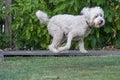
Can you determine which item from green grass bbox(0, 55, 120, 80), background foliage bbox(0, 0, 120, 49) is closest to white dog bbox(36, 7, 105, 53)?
green grass bbox(0, 55, 120, 80)

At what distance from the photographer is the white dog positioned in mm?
8609

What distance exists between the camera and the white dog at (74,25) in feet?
28.2

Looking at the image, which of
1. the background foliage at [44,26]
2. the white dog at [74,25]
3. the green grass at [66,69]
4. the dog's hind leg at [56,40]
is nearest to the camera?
the green grass at [66,69]

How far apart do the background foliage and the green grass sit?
2.48 m

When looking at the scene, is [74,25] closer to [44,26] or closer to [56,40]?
[56,40]

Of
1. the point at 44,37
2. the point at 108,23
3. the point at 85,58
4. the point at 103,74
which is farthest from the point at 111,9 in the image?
the point at 103,74

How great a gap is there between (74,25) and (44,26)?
4444 mm

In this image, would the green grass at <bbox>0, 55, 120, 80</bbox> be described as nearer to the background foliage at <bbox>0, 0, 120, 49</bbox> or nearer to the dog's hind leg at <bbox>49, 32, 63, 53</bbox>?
the dog's hind leg at <bbox>49, 32, 63, 53</bbox>

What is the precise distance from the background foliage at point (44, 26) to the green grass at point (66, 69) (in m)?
2.48

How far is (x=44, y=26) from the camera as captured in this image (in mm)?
13234

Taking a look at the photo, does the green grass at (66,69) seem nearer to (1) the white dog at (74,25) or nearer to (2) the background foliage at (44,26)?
(1) the white dog at (74,25)


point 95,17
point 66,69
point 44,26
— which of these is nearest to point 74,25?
point 95,17

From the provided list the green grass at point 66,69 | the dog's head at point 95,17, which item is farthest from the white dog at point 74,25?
the green grass at point 66,69

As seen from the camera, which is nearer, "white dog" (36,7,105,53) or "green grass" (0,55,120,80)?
"green grass" (0,55,120,80)
